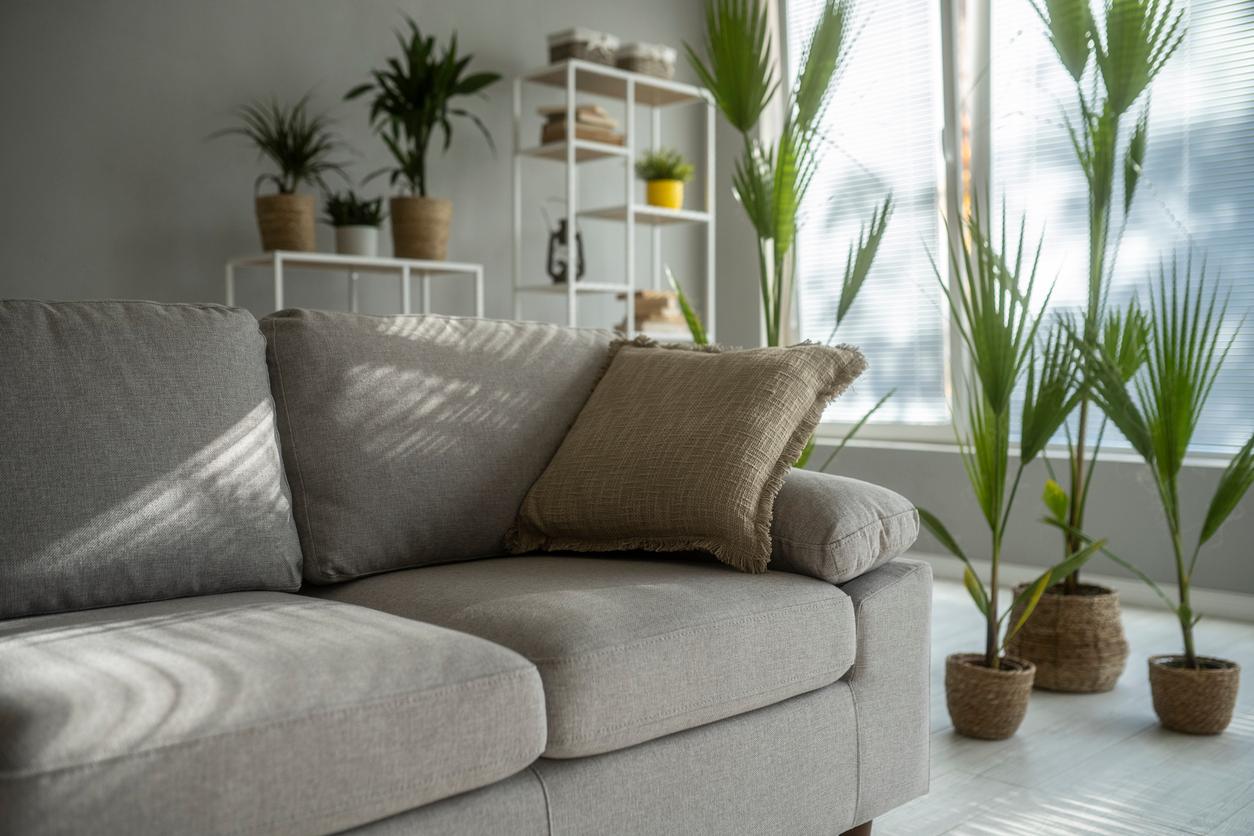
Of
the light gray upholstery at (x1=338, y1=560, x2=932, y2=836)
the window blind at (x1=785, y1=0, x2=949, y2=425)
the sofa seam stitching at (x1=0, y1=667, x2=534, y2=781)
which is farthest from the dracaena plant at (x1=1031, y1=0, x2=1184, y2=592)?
the window blind at (x1=785, y1=0, x2=949, y2=425)

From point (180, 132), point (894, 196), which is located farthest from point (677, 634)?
point (894, 196)

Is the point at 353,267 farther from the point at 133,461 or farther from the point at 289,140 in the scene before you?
the point at 133,461

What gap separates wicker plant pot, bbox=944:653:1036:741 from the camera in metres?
2.37

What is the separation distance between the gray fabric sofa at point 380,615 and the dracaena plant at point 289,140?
65.6 inches

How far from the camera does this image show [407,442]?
6.52 ft

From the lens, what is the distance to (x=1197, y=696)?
2402mm

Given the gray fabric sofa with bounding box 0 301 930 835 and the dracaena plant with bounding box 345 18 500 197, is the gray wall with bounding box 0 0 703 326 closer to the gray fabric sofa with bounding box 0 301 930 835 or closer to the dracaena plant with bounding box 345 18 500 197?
the dracaena plant with bounding box 345 18 500 197

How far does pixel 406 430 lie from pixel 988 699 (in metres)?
1.31

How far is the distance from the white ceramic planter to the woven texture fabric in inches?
72.3

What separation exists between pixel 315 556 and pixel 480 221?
9.22 feet

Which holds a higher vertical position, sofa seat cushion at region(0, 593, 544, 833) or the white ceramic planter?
the white ceramic planter

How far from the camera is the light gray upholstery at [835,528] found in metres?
1.83

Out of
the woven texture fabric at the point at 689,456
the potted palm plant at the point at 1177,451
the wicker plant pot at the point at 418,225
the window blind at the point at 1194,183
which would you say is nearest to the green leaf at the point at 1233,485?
the potted palm plant at the point at 1177,451

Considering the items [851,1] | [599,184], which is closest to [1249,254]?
[851,1]
